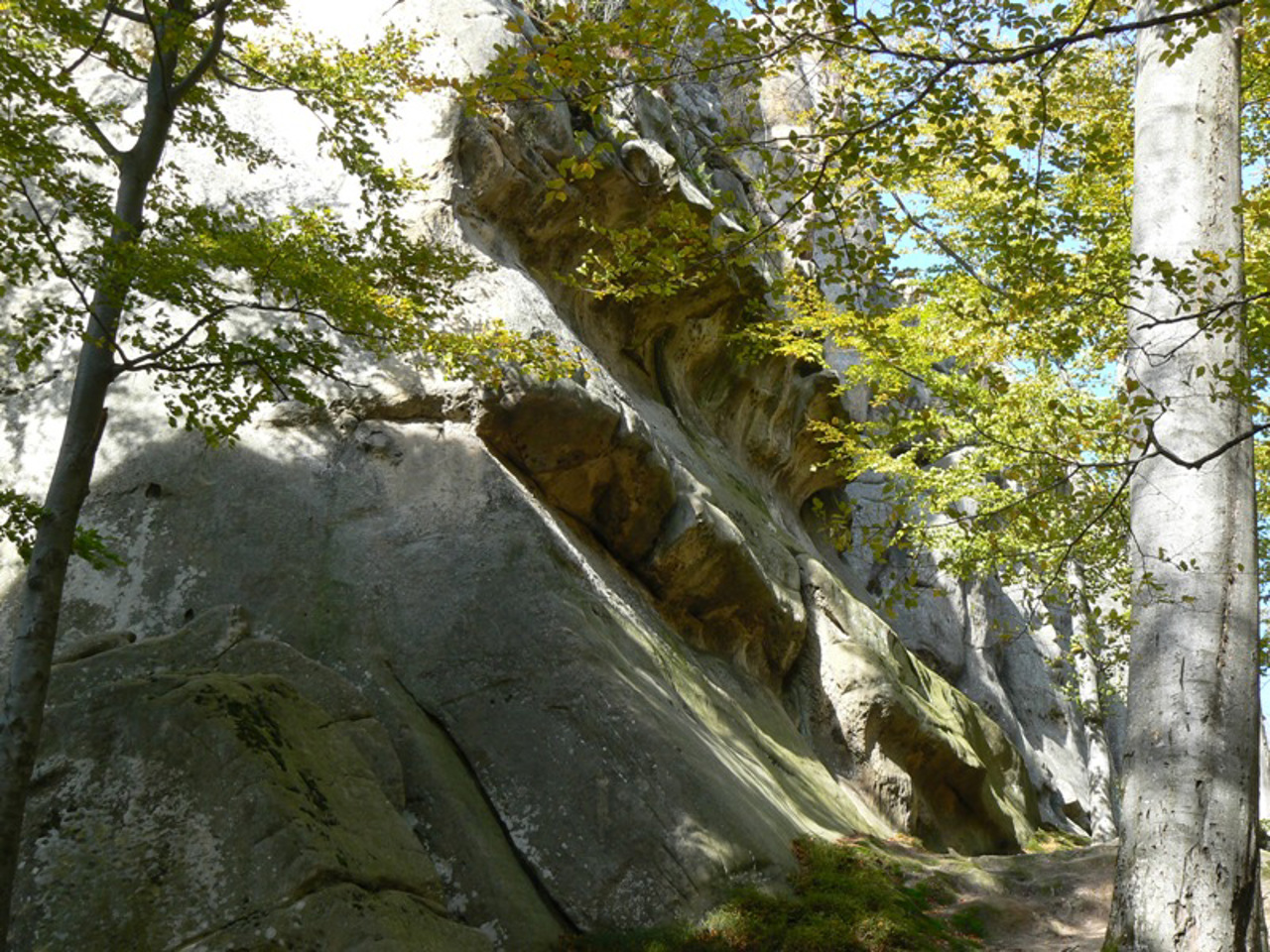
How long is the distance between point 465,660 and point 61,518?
3859 millimetres

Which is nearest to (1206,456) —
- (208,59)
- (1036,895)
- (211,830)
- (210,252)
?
(211,830)

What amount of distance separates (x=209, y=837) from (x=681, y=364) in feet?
48.3

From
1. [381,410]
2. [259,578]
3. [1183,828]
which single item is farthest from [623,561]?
[1183,828]

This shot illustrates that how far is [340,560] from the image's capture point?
10.5 metres

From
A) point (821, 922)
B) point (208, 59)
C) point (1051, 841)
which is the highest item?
point (208, 59)

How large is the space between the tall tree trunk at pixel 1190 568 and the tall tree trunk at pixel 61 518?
623 cm

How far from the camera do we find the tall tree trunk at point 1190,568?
19.0 ft

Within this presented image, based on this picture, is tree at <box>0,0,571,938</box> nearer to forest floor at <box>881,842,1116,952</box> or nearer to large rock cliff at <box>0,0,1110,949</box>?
large rock cliff at <box>0,0,1110,949</box>

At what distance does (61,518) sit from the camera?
6941 mm

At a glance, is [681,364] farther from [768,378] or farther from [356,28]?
[356,28]

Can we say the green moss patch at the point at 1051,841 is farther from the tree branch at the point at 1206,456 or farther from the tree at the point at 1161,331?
the tree branch at the point at 1206,456

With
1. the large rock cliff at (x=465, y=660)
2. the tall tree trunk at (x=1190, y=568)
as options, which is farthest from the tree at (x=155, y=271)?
the tall tree trunk at (x=1190, y=568)

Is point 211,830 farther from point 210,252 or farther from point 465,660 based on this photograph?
point 210,252

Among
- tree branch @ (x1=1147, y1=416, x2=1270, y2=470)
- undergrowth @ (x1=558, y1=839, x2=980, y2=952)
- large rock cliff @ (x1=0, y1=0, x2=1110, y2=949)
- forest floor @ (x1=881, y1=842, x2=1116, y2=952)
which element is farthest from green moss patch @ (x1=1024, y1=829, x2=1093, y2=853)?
tree branch @ (x1=1147, y1=416, x2=1270, y2=470)
